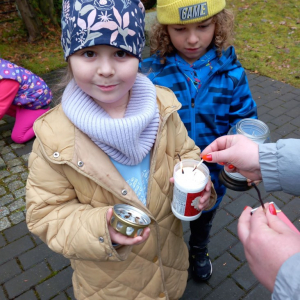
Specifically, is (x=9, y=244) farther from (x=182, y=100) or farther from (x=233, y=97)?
(x=233, y=97)

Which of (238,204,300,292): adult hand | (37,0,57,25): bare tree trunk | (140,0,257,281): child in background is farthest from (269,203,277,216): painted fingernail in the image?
(37,0,57,25): bare tree trunk

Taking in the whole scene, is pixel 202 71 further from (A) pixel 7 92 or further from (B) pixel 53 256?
(A) pixel 7 92

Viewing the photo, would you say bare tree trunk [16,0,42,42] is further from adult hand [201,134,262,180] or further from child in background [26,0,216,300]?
adult hand [201,134,262,180]

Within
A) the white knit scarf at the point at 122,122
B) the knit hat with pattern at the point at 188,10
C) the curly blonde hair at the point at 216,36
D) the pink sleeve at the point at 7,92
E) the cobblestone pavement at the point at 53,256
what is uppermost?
the knit hat with pattern at the point at 188,10

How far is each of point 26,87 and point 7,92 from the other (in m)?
0.31

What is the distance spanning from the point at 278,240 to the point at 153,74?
151cm

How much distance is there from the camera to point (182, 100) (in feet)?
7.23

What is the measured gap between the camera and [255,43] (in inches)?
303

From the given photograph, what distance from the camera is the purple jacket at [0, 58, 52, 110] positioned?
4234mm

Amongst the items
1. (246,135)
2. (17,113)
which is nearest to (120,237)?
(246,135)

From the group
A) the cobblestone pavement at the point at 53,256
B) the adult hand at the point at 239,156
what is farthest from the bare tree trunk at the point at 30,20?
the adult hand at the point at 239,156

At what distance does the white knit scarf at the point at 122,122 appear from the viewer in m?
1.50

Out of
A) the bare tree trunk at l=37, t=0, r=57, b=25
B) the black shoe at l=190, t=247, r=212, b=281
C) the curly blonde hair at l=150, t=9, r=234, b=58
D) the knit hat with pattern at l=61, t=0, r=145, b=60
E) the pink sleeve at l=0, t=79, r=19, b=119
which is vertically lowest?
the black shoe at l=190, t=247, r=212, b=281

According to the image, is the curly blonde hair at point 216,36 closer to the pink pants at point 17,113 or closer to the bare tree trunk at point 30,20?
the pink pants at point 17,113
